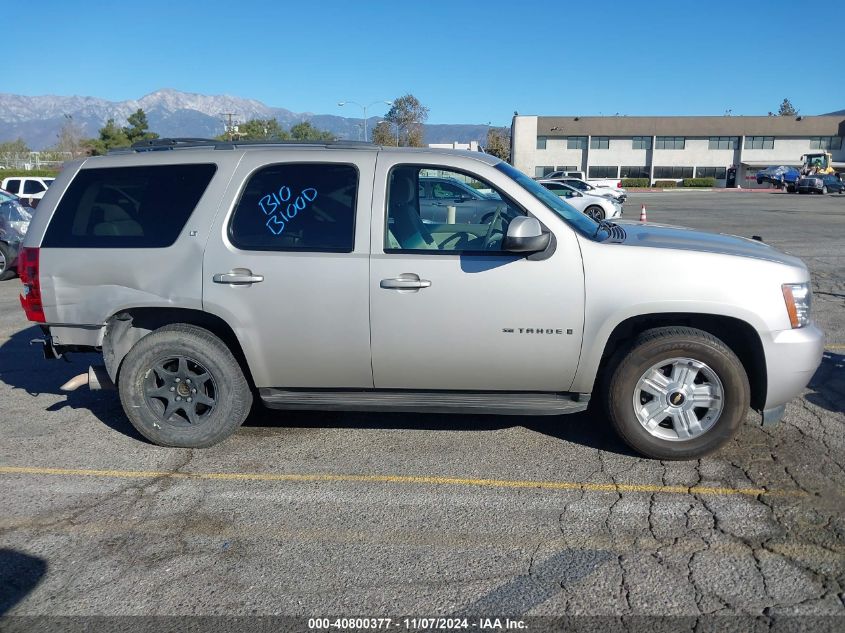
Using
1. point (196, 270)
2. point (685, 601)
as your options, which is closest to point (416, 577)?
point (685, 601)

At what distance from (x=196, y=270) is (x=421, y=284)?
1.47 meters

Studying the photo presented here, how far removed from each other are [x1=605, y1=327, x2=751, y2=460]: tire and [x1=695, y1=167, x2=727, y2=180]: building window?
262 ft

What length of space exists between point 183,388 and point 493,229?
2331 mm

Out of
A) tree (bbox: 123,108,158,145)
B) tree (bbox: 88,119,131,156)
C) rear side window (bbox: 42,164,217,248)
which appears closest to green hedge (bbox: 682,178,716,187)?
tree (bbox: 123,108,158,145)

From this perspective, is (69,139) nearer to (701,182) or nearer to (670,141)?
(670,141)

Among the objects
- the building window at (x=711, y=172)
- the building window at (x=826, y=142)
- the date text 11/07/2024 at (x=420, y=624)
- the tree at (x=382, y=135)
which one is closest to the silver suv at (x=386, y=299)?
the date text 11/07/2024 at (x=420, y=624)

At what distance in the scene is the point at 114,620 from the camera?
298 centimetres

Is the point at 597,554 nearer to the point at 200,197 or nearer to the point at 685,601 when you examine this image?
the point at 685,601

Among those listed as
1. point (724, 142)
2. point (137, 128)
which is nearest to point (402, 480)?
point (137, 128)

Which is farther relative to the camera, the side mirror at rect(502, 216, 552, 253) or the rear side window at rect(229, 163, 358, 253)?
the rear side window at rect(229, 163, 358, 253)

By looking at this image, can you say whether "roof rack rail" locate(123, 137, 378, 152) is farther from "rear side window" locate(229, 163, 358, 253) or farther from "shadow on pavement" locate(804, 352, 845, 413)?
"shadow on pavement" locate(804, 352, 845, 413)

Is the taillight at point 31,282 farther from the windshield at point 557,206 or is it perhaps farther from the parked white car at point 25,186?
the parked white car at point 25,186

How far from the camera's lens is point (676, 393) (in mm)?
4359

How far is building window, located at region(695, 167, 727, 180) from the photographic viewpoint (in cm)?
7688
